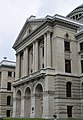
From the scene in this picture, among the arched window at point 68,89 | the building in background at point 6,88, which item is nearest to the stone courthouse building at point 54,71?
the arched window at point 68,89

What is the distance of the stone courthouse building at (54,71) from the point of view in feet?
153

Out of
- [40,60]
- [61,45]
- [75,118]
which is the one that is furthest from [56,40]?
[75,118]

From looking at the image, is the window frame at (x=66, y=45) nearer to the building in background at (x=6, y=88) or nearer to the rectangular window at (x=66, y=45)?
the rectangular window at (x=66, y=45)

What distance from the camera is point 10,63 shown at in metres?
86.8

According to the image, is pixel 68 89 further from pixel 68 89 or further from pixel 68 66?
pixel 68 66

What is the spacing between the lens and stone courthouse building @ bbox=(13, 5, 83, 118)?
46.7 meters

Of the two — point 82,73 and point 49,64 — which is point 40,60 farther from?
point 82,73

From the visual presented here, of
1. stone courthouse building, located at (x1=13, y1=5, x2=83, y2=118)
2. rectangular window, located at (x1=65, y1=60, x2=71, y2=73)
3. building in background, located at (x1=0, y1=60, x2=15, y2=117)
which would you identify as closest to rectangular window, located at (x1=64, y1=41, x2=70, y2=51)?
stone courthouse building, located at (x1=13, y1=5, x2=83, y2=118)

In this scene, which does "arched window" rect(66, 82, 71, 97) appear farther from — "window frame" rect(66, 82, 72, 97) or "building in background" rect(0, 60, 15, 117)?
"building in background" rect(0, 60, 15, 117)

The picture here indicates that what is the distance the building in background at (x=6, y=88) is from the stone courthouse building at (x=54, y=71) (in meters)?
23.6

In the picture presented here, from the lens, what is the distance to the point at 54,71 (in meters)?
47.9

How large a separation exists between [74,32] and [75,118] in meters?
18.6

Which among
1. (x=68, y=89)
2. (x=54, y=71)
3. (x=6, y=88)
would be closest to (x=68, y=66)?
(x=54, y=71)

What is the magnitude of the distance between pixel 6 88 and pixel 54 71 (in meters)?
38.6
